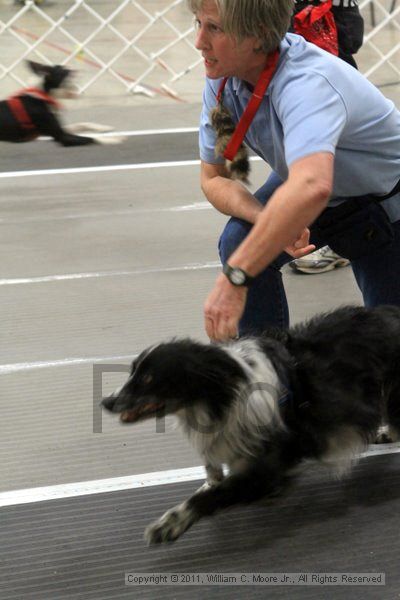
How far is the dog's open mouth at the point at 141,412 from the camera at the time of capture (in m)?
1.69

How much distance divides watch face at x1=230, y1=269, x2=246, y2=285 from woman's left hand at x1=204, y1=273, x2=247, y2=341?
0.01 m

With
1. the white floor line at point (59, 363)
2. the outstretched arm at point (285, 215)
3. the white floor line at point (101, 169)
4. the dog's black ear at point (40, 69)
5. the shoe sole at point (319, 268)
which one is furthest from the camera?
the white floor line at point (101, 169)

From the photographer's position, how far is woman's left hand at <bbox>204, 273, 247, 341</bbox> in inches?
67.9

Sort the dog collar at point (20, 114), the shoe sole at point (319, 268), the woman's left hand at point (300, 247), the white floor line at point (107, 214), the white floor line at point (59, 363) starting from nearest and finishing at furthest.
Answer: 1. the woman's left hand at point (300, 247)
2. the white floor line at point (59, 363)
3. the shoe sole at point (319, 268)
4. the white floor line at point (107, 214)
5. the dog collar at point (20, 114)

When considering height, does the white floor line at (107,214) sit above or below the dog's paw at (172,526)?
below

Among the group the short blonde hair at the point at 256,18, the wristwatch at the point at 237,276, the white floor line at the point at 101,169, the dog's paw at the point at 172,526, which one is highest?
the short blonde hair at the point at 256,18

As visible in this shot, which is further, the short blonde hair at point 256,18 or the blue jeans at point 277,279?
the blue jeans at point 277,279

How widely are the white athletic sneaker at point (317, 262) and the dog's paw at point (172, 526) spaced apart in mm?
1978

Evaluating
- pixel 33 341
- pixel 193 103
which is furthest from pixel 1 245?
pixel 193 103

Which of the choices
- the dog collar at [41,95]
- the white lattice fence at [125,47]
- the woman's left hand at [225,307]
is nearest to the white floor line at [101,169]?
the dog collar at [41,95]

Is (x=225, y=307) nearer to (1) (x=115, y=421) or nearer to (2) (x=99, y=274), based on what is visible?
(1) (x=115, y=421)

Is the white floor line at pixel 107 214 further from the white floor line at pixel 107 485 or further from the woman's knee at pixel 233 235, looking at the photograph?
the white floor line at pixel 107 485

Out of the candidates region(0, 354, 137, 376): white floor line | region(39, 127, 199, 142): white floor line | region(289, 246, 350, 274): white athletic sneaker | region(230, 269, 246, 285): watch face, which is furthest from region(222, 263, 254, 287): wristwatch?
region(39, 127, 199, 142): white floor line

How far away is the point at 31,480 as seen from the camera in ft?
7.36
